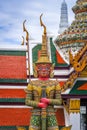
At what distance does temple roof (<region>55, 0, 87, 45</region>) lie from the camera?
1834 centimetres

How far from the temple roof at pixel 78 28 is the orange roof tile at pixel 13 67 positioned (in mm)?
3698

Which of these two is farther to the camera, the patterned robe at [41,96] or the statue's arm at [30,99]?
the patterned robe at [41,96]

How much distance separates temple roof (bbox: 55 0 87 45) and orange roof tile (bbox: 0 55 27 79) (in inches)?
146

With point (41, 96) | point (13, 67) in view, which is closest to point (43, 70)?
point (41, 96)

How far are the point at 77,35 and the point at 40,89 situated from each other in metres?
6.94

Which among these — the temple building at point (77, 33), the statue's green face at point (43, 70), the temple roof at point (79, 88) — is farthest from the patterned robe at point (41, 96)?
the temple building at point (77, 33)

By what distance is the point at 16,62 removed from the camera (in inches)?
589

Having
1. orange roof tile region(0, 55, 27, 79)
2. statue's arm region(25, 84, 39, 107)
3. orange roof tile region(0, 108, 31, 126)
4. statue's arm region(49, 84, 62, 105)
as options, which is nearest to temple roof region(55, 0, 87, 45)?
orange roof tile region(0, 55, 27, 79)

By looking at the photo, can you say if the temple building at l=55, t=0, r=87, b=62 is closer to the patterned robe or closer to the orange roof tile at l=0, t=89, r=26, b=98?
the orange roof tile at l=0, t=89, r=26, b=98

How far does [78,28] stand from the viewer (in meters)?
18.7

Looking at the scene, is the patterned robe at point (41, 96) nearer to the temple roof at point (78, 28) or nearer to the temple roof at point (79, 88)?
the temple roof at point (79, 88)

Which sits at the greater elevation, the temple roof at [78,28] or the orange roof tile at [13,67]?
the temple roof at [78,28]

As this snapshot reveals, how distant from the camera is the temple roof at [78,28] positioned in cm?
1834

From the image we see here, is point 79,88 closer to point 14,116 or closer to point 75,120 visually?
point 75,120
